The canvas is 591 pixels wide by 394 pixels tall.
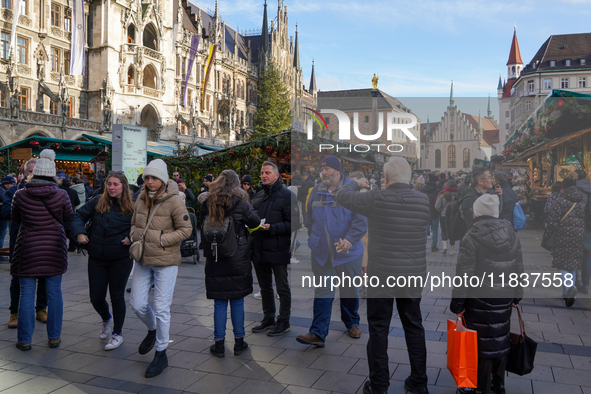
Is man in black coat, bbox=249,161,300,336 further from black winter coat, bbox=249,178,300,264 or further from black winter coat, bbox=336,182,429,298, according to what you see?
black winter coat, bbox=336,182,429,298

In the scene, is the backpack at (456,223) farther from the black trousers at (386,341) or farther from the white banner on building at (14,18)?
the white banner on building at (14,18)

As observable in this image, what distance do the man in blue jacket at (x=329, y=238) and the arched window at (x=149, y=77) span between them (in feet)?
119

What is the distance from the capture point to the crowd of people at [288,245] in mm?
3918

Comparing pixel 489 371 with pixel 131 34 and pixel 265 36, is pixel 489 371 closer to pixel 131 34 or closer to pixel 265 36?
pixel 131 34

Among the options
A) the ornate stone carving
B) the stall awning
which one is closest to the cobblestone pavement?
the stall awning

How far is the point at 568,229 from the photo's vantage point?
20.4ft

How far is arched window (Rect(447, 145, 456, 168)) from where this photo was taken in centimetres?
444

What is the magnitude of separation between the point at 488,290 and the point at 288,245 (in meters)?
2.41

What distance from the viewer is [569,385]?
159 inches

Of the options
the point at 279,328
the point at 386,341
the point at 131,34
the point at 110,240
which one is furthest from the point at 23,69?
the point at 386,341

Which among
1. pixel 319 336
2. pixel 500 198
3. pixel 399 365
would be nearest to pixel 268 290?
pixel 319 336

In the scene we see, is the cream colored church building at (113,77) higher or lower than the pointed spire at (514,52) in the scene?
higher

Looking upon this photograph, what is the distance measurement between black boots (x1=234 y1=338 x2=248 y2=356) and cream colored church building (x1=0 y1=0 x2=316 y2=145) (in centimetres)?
2499

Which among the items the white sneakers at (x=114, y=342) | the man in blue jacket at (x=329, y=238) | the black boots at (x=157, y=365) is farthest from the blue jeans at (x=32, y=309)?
the man in blue jacket at (x=329, y=238)
